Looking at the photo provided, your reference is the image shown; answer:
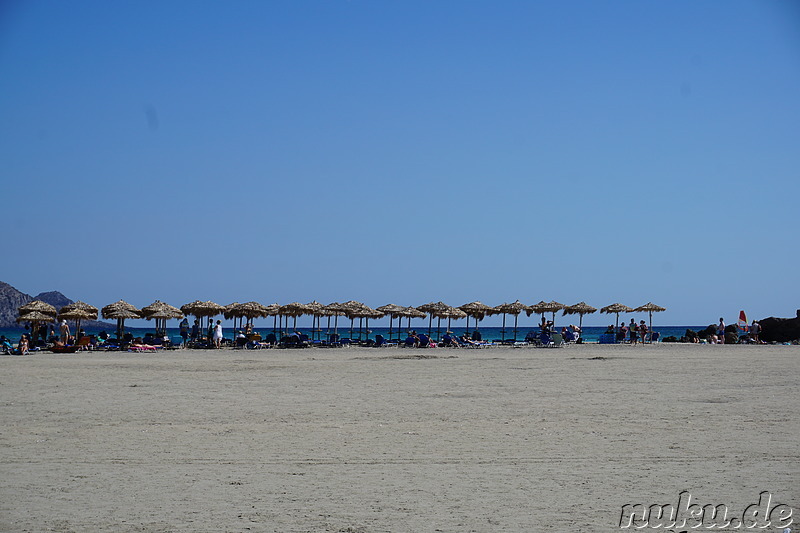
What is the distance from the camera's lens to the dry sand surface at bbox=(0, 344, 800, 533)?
5.46 metres

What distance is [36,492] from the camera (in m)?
5.98

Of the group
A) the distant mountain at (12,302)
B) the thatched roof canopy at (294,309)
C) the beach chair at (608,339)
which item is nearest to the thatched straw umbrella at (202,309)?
the thatched roof canopy at (294,309)

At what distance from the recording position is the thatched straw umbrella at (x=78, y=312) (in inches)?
1219

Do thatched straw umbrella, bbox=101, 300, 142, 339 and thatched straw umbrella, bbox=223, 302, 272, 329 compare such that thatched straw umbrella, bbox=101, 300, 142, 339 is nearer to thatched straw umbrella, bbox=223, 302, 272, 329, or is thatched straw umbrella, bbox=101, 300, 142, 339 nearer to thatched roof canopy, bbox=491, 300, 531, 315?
thatched straw umbrella, bbox=223, 302, 272, 329

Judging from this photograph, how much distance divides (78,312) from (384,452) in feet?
88.3

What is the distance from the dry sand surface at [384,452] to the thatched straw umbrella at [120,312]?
17185 millimetres

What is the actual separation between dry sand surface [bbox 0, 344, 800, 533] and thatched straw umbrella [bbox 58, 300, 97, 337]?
1794 centimetres

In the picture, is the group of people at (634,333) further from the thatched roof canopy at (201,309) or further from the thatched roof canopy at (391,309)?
the thatched roof canopy at (201,309)

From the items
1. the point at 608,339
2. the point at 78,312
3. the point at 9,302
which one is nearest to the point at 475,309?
the point at 608,339

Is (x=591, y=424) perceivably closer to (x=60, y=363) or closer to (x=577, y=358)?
(x=577, y=358)

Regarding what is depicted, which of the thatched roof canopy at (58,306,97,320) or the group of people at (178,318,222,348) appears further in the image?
the thatched roof canopy at (58,306,97,320)

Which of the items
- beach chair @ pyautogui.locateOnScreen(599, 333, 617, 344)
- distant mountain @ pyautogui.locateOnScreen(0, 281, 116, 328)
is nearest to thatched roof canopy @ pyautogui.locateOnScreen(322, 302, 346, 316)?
beach chair @ pyautogui.locateOnScreen(599, 333, 617, 344)

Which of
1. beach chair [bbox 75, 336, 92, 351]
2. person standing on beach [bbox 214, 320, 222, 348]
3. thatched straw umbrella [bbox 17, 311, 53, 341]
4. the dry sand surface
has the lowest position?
the dry sand surface

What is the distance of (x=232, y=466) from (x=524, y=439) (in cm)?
307
